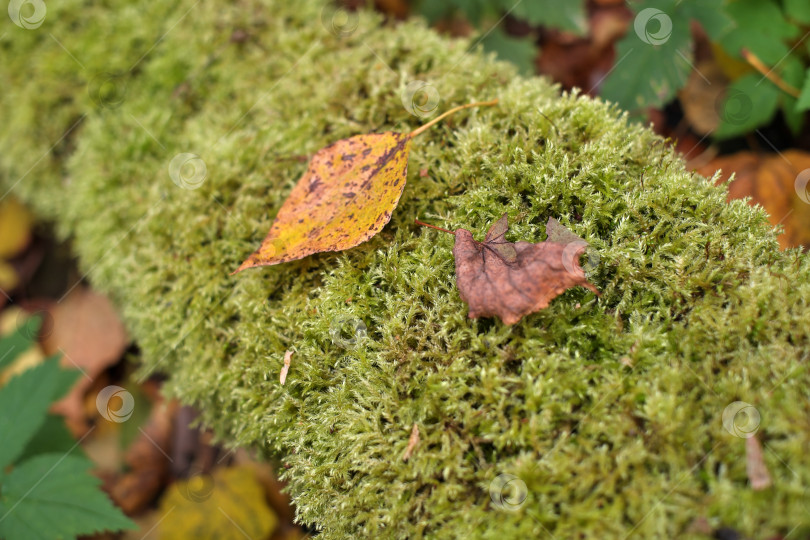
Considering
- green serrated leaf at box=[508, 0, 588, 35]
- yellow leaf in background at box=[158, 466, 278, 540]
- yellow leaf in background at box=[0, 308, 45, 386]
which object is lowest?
yellow leaf in background at box=[158, 466, 278, 540]

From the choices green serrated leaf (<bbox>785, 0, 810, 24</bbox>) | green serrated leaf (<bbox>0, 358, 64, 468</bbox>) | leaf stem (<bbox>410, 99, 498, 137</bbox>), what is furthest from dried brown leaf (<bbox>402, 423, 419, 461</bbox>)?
green serrated leaf (<bbox>785, 0, 810, 24</bbox>)

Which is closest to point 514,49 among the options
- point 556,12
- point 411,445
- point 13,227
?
point 556,12

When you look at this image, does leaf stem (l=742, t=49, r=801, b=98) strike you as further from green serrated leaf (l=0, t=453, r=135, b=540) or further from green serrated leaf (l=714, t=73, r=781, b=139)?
green serrated leaf (l=0, t=453, r=135, b=540)

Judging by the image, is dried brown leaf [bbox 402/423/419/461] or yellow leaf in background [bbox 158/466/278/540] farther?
yellow leaf in background [bbox 158/466/278/540]

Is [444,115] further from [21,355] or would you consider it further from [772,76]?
[21,355]

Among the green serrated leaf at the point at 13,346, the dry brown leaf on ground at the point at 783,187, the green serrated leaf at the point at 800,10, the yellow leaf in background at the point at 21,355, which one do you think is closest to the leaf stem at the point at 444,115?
the dry brown leaf on ground at the point at 783,187

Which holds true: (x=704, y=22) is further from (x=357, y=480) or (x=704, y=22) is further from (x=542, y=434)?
(x=357, y=480)
